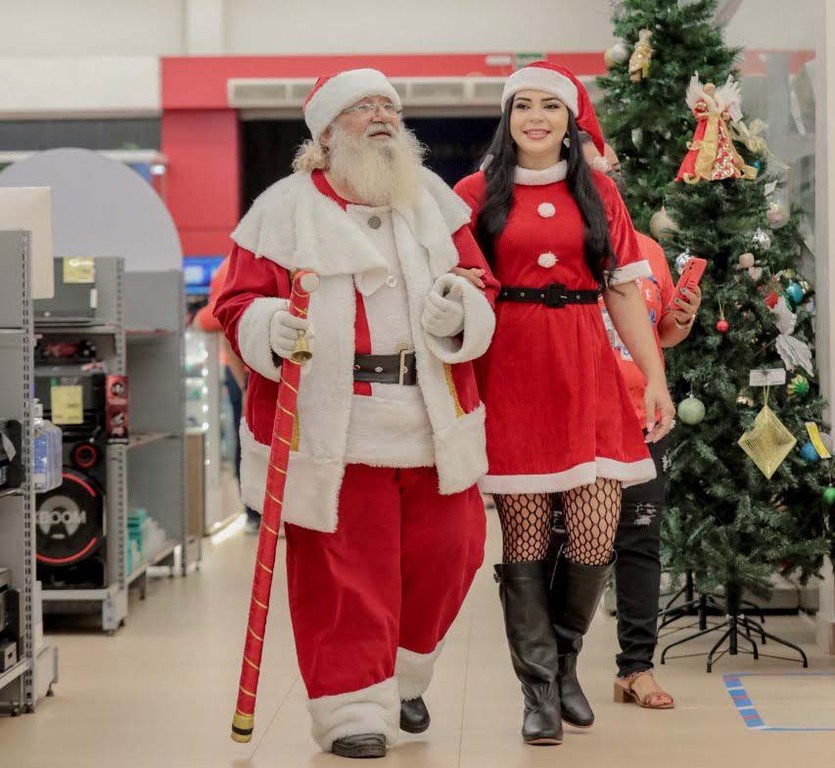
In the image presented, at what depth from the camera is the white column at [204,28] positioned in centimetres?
1404

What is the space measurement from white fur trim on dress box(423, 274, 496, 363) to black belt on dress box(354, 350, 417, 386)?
75 millimetres

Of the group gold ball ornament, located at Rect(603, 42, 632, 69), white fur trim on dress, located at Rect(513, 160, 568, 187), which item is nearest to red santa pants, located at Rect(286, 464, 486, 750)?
white fur trim on dress, located at Rect(513, 160, 568, 187)

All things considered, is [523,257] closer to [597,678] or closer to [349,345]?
[349,345]

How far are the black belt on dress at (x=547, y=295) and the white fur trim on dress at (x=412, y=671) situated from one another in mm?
882

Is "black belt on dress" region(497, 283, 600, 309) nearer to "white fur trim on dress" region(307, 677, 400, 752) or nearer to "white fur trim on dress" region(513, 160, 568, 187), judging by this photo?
"white fur trim on dress" region(513, 160, 568, 187)

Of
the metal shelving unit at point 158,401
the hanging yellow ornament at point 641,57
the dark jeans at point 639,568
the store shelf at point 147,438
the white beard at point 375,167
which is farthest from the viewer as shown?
the metal shelving unit at point 158,401

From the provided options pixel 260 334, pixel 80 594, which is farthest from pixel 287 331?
pixel 80 594

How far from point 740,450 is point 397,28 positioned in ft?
33.6

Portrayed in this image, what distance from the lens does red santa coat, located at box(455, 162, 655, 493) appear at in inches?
137

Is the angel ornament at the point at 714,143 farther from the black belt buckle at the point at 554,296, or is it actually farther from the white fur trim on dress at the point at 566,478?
the white fur trim on dress at the point at 566,478

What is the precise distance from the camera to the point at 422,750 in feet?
11.6

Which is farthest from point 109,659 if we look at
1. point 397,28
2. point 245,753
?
point 397,28

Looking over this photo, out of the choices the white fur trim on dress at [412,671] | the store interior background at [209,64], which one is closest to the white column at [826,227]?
the white fur trim on dress at [412,671]

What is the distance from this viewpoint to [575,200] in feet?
11.8
